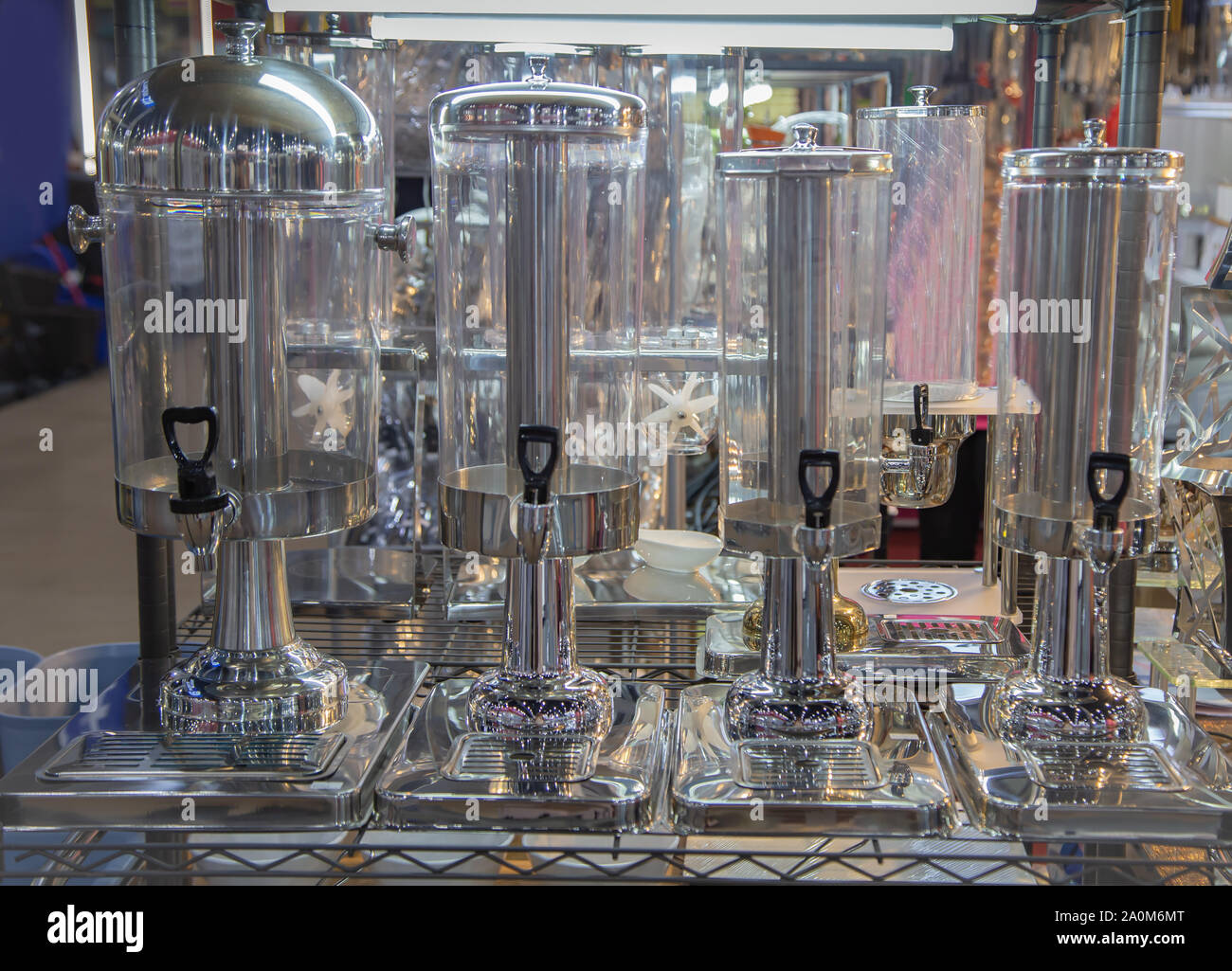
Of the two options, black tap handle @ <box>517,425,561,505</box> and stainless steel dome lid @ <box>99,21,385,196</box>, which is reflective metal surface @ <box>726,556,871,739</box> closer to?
black tap handle @ <box>517,425,561,505</box>

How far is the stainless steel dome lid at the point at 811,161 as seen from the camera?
0.95 meters

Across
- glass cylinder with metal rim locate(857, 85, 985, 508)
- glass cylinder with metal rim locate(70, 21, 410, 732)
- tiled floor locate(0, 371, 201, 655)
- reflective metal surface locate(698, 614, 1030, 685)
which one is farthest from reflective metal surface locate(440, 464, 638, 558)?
tiled floor locate(0, 371, 201, 655)

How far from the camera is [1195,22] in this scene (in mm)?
1833

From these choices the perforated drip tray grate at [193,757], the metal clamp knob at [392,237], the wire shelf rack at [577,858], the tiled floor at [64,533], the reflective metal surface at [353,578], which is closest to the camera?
the wire shelf rack at [577,858]

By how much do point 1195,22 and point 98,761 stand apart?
176cm

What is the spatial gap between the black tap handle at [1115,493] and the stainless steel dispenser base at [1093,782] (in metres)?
0.19

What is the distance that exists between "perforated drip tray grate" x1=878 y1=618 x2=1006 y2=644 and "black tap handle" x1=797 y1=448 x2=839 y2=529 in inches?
14.1

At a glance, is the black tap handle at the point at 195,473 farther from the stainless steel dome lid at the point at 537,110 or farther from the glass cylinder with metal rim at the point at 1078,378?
the glass cylinder with metal rim at the point at 1078,378

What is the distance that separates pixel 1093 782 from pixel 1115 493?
212 mm

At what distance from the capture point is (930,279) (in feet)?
4.10

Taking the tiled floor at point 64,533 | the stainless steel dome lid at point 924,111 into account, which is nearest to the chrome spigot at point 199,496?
the stainless steel dome lid at point 924,111

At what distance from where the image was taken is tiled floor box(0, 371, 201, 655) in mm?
3336
